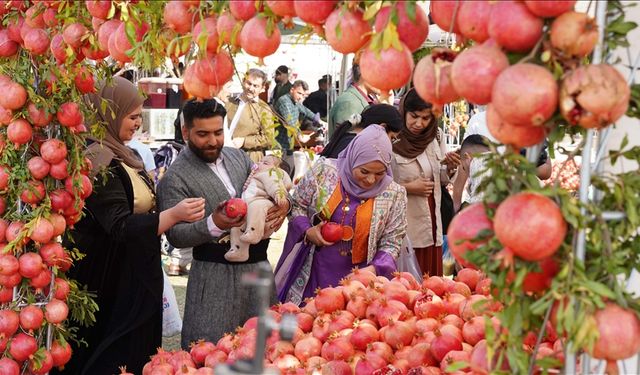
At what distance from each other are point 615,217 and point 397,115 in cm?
335

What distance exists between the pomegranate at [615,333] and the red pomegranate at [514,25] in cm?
46

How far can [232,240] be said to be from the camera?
3652 millimetres

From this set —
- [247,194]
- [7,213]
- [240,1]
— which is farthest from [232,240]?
[240,1]

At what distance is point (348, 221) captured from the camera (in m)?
3.90

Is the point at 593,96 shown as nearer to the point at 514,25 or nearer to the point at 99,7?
the point at 514,25

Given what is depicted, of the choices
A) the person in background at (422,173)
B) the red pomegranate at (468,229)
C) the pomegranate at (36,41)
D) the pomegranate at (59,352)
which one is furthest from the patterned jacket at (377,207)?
the red pomegranate at (468,229)

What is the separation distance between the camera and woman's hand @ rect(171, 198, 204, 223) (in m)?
3.35

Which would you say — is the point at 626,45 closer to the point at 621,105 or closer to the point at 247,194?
the point at 621,105

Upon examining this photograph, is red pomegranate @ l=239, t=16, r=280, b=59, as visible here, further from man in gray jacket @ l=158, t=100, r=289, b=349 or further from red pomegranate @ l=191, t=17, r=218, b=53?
man in gray jacket @ l=158, t=100, r=289, b=349

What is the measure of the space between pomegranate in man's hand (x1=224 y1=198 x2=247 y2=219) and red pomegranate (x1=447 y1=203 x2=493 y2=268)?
2.11 m

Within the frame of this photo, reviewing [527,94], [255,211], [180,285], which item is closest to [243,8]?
[527,94]

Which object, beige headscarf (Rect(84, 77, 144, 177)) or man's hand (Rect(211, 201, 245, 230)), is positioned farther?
beige headscarf (Rect(84, 77, 144, 177))

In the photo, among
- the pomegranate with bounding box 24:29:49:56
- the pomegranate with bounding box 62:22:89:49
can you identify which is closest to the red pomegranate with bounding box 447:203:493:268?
the pomegranate with bounding box 62:22:89:49

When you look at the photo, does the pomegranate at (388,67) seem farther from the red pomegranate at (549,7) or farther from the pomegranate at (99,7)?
the pomegranate at (99,7)
